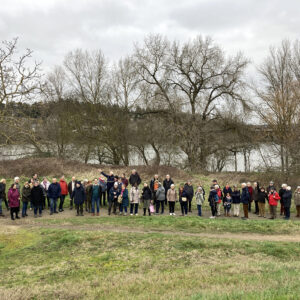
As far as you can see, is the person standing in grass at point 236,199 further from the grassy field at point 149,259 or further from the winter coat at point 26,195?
the winter coat at point 26,195

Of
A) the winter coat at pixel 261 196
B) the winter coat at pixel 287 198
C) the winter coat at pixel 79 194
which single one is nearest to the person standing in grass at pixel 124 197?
the winter coat at pixel 79 194

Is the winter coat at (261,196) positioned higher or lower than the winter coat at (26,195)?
lower

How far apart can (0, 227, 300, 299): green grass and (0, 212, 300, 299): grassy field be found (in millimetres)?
20

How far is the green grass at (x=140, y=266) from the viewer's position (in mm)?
6066

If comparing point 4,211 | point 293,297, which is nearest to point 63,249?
point 293,297

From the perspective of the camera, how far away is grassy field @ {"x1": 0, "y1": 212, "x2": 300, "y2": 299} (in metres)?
6.21

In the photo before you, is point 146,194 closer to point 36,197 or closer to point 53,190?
point 53,190

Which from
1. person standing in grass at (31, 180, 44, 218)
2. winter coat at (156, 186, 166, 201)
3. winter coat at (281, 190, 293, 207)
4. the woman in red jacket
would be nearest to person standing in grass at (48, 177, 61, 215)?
person standing in grass at (31, 180, 44, 218)

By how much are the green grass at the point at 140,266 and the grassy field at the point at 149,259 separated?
0.07 feet

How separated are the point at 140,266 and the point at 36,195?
8781mm

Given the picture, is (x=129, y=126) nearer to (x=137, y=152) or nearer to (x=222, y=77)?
(x=137, y=152)

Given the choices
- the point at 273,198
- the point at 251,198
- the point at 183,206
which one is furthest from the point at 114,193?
the point at 273,198

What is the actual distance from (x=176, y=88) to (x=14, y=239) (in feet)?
84.4

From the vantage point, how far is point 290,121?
24.7 metres
